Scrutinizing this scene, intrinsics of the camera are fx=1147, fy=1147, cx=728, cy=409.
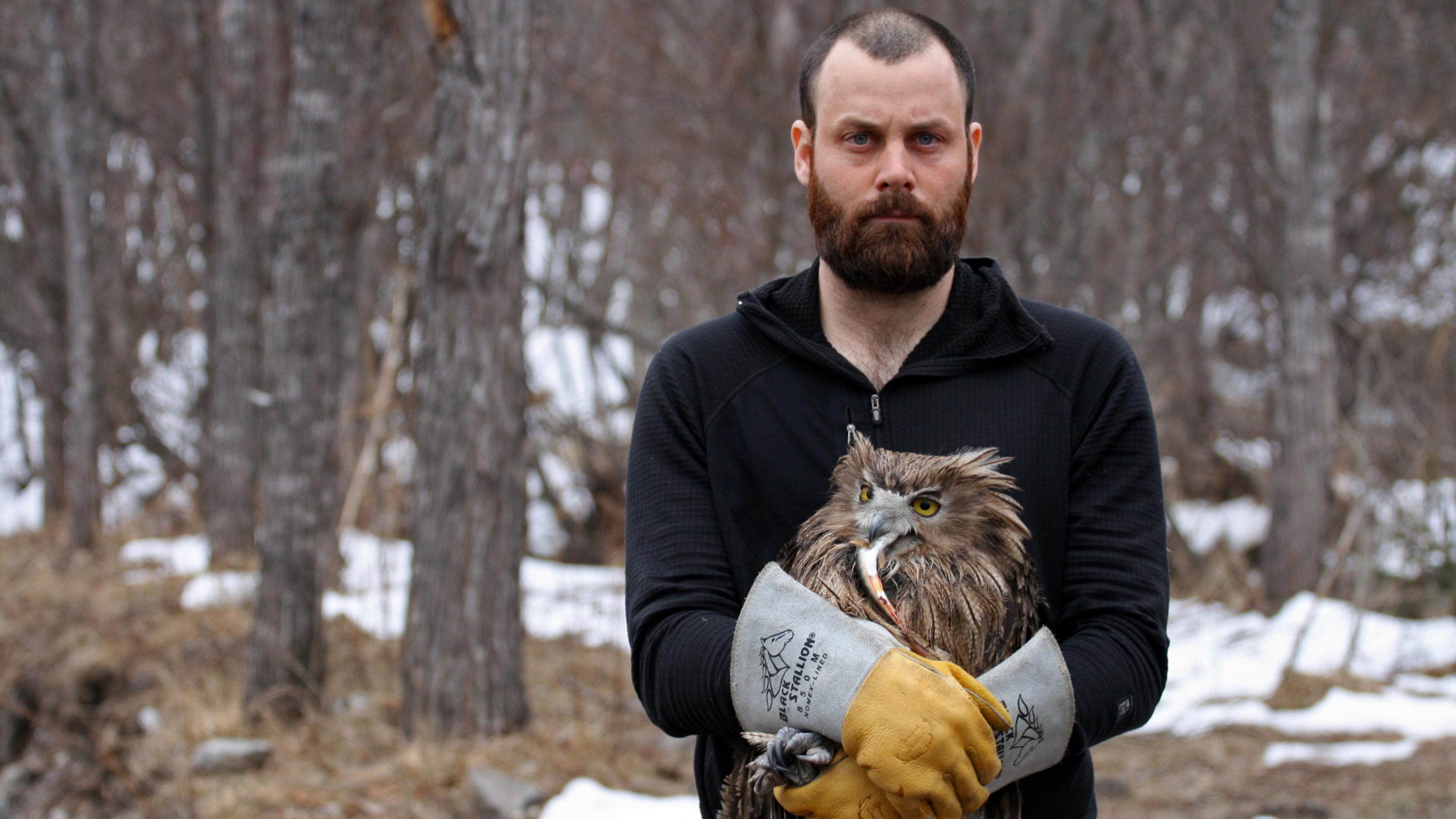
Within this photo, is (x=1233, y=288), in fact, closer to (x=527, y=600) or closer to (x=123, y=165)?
(x=527, y=600)

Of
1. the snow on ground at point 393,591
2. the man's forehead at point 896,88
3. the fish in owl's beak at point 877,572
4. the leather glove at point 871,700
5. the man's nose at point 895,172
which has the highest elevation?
the man's forehead at point 896,88

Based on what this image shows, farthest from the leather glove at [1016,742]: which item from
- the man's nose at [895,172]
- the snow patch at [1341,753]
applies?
the snow patch at [1341,753]

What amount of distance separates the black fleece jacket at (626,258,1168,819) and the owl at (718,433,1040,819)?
6cm

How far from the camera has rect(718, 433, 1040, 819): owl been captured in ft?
6.28

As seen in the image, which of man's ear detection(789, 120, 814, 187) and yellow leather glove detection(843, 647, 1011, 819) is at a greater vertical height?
man's ear detection(789, 120, 814, 187)

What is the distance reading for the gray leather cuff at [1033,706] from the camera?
1.75 meters

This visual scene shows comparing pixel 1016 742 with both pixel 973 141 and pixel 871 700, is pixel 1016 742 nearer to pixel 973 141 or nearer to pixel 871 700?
pixel 871 700

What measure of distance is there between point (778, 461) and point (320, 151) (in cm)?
502

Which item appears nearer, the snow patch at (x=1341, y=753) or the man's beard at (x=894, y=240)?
the man's beard at (x=894, y=240)

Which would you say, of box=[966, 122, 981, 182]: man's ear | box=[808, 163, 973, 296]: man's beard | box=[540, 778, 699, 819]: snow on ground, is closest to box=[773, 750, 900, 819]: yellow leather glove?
box=[808, 163, 973, 296]: man's beard

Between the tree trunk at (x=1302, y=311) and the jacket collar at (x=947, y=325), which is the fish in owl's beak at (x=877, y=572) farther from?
the tree trunk at (x=1302, y=311)

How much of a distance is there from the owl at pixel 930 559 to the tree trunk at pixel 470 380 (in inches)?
136

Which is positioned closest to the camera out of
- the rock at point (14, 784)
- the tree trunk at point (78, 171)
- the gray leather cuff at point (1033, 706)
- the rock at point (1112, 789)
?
the gray leather cuff at point (1033, 706)

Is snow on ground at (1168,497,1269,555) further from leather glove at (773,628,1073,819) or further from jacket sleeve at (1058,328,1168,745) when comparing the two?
leather glove at (773,628,1073,819)
